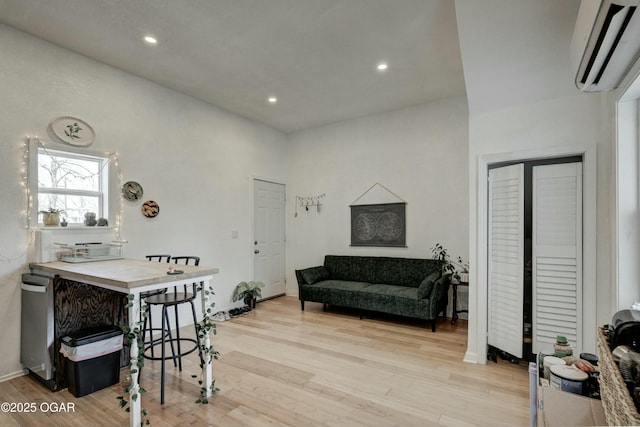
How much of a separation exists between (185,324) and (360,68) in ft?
12.8

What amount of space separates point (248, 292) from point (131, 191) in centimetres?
224

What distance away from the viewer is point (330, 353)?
10.6ft

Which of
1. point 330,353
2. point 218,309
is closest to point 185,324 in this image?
point 218,309

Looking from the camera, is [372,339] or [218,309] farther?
[218,309]

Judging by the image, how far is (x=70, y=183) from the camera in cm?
321

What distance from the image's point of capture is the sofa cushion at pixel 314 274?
16.0ft

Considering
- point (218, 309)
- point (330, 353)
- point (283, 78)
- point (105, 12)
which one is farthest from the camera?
point (218, 309)

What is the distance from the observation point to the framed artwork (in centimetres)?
489

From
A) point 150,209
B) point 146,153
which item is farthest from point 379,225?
point 146,153

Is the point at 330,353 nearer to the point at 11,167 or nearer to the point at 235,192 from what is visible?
the point at 235,192

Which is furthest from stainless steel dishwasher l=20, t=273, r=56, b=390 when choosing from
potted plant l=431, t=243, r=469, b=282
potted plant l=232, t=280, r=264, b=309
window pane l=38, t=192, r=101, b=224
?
potted plant l=431, t=243, r=469, b=282

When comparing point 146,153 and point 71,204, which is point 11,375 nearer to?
point 71,204

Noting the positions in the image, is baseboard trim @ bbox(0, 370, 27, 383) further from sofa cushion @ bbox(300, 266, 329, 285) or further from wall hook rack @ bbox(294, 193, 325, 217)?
wall hook rack @ bbox(294, 193, 325, 217)

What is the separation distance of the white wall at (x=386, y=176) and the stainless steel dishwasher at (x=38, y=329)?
3.82m
